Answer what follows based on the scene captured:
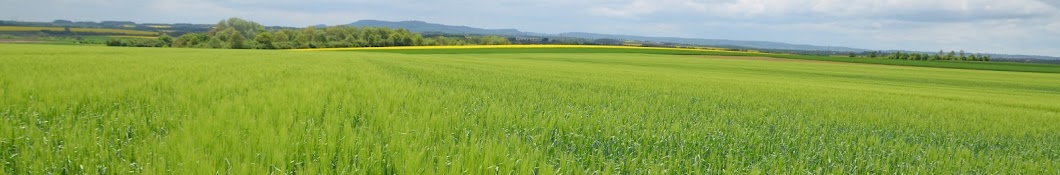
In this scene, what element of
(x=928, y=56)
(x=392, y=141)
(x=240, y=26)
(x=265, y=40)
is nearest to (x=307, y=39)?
(x=265, y=40)

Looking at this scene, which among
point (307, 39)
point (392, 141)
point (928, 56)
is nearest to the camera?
point (392, 141)

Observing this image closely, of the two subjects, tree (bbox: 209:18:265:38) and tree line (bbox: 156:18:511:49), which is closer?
tree line (bbox: 156:18:511:49)

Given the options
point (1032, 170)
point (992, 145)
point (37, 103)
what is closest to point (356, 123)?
point (37, 103)

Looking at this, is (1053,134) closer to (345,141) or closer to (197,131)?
(345,141)

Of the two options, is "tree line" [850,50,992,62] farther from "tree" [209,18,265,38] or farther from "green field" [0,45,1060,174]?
"tree" [209,18,265,38]

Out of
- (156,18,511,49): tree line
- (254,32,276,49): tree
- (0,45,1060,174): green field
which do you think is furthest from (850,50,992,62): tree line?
(0,45,1060,174): green field

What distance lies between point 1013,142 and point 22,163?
10.3m

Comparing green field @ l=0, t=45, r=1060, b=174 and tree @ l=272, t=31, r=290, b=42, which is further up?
green field @ l=0, t=45, r=1060, b=174

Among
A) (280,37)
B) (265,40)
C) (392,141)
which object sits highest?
(392,141)

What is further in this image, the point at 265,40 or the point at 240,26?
the point at 240,26

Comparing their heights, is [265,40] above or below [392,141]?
below

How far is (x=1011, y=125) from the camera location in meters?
10.1

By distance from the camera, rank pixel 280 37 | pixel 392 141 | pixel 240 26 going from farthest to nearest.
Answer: pixel 240 26 → pixel 280 37 → pixel 392 141

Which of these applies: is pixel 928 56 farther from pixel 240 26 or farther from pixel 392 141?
pixel 240 26
